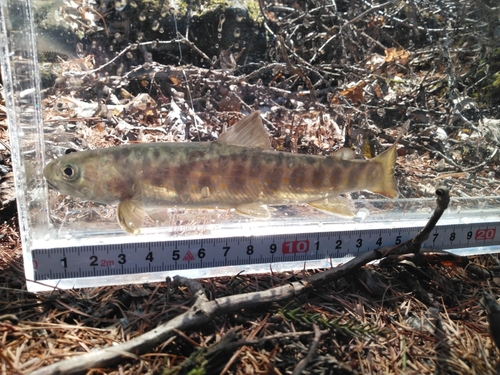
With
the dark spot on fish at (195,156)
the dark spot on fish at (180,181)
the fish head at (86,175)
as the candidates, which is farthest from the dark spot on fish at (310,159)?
the fish head at (86,175)

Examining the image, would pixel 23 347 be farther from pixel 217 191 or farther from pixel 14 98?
pixel 14 98

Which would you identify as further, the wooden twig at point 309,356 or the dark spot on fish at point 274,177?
the dark spot on fish at point 274,177

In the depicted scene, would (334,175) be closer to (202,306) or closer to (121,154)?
(202,306)

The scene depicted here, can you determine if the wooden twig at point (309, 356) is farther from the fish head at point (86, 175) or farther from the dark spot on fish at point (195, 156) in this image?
the fish head at point (86, 175)

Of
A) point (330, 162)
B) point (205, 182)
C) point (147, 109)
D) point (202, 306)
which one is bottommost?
point (202, 306)

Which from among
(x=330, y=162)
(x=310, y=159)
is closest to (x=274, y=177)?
(x=310, y=159)

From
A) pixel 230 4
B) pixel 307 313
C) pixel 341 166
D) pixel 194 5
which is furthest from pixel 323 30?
pixel 307 313
